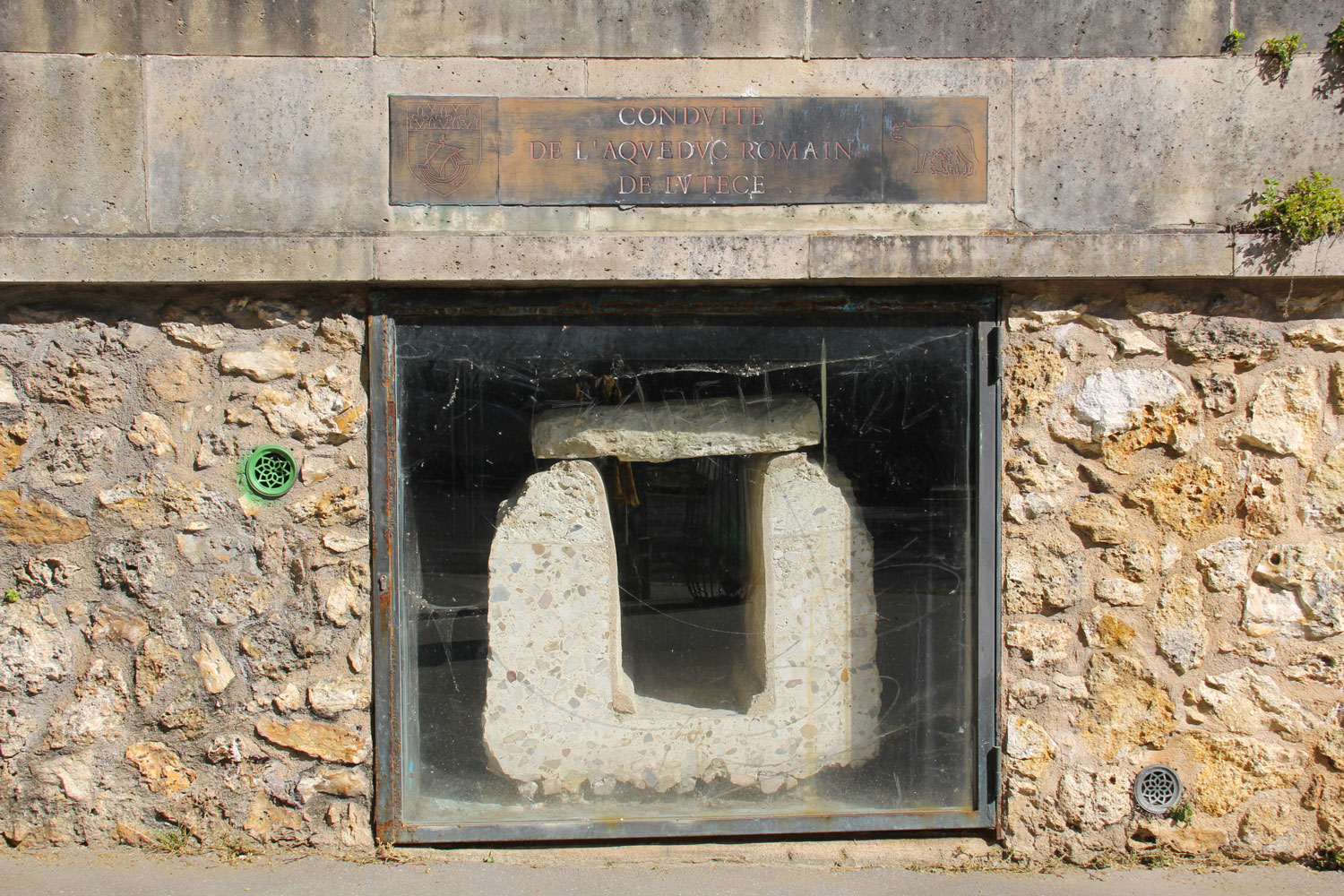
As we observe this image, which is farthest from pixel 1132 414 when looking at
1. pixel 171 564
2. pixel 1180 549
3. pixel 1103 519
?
pixel 171 564

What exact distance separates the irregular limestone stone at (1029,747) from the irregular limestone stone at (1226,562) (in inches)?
29.7

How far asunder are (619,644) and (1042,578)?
4.78 feet

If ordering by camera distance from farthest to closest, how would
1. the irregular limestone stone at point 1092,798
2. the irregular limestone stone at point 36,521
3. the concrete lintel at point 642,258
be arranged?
1. the irregular limestone stone at point 1092,798
2. the irregular limestone stone at point 36,521
3. the concrete lintel at point 642,258

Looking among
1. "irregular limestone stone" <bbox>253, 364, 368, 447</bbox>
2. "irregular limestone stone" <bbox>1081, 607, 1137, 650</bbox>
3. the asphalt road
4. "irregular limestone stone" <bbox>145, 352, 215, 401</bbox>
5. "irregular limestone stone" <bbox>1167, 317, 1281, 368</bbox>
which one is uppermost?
"irregular limestone stone" <bbox>1167, 317, 1281, 368</bbox>

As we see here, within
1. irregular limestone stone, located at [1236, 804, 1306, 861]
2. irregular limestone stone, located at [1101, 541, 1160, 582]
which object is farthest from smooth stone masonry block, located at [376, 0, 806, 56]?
irregular limestone stone, located at [1236, 804, 1306, 861]

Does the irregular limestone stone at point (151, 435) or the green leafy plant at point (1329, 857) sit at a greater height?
the irregular limestone stone at point (151, 435)

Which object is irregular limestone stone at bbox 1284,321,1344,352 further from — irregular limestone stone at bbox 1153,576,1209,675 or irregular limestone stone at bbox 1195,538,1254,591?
irregular limestone stone at bbox 1153,576,1209,675

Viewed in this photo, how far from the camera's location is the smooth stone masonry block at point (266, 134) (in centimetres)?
282

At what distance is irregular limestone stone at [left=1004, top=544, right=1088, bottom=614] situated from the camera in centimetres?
295

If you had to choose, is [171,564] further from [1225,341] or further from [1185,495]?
[1225,341]

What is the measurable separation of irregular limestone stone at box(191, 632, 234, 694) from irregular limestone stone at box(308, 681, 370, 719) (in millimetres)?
288

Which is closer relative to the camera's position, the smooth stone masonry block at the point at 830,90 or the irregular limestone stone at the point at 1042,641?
the smooth stone masonry block at the point at 830,90

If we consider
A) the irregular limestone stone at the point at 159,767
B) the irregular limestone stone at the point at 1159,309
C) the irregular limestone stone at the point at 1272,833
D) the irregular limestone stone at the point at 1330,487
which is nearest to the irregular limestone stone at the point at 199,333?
the irregular limestone stone at the point at 159,767

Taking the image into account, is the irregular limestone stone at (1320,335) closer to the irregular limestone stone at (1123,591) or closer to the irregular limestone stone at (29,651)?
the irregular limestone stone at (1123,591)
